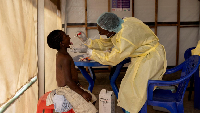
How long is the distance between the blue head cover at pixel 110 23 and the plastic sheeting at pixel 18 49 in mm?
928

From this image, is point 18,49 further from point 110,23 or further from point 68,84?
point 110,23

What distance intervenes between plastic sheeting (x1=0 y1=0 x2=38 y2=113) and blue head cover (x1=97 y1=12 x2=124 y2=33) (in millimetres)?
928

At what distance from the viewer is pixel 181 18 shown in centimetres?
549

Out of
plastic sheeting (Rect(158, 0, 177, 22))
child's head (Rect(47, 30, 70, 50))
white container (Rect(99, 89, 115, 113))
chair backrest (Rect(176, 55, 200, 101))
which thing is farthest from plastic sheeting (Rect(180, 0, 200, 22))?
child's head (Rect(47, 30, 70, 50))

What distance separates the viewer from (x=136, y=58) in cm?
184

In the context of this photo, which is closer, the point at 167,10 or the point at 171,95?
the point at 171,95

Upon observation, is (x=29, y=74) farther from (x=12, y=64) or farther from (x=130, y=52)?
(x=130, y=52)

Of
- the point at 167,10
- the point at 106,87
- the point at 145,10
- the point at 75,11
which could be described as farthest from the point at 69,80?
the point at 167,10

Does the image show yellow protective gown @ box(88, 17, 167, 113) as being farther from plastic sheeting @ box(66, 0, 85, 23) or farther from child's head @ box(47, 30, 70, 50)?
plastic sheeting @ box(66, 0, 85, 23)

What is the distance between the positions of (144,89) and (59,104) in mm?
789

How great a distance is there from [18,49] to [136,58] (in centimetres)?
133

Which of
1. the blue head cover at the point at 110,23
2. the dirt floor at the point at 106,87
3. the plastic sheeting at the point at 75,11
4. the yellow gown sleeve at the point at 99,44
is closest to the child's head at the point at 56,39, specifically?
the blue head cover at the point at 110,23

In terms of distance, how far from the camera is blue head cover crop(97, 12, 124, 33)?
1.73 m

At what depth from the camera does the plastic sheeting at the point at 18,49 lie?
1.77 metres
